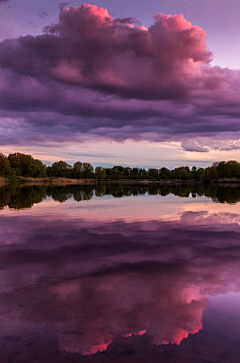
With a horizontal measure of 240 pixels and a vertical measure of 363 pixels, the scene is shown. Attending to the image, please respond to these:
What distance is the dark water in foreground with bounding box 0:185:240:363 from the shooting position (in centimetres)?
438

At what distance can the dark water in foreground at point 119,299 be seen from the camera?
4375 millimetres

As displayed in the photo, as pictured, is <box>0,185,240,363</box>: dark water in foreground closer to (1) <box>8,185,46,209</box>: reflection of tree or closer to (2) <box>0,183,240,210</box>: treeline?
(1) <box>8,185,46,209</box>: reflection of tree

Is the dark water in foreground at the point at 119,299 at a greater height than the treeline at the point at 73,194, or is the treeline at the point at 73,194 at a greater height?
the treeline at the point at 73,194

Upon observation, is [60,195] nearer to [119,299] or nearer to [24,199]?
[24,199]

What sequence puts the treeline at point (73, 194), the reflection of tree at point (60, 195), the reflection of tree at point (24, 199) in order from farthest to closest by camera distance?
the reflection of tree at point (60, 195) → the treeline at point (73, 194) → the reflection of tree at point (24, 199)

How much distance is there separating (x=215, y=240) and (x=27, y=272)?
8587 millimetres

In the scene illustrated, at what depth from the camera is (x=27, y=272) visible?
7.65m

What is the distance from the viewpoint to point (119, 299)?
598 cm

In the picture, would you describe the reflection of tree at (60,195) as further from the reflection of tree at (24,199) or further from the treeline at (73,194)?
the reflection of tree at (24,199)

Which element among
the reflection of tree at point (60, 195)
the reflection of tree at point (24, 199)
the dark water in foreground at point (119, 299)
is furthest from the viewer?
the reflection of tree at point (60, 195)

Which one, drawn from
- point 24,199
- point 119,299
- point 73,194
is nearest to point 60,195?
point 73,194

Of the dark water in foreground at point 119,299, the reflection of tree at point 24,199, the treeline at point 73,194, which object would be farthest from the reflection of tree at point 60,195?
the dark water in foreground at point 119,299

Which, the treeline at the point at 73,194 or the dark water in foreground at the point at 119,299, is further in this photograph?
the treeline at the point at 73,194

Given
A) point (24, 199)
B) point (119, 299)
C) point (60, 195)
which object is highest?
point (60, 195)
